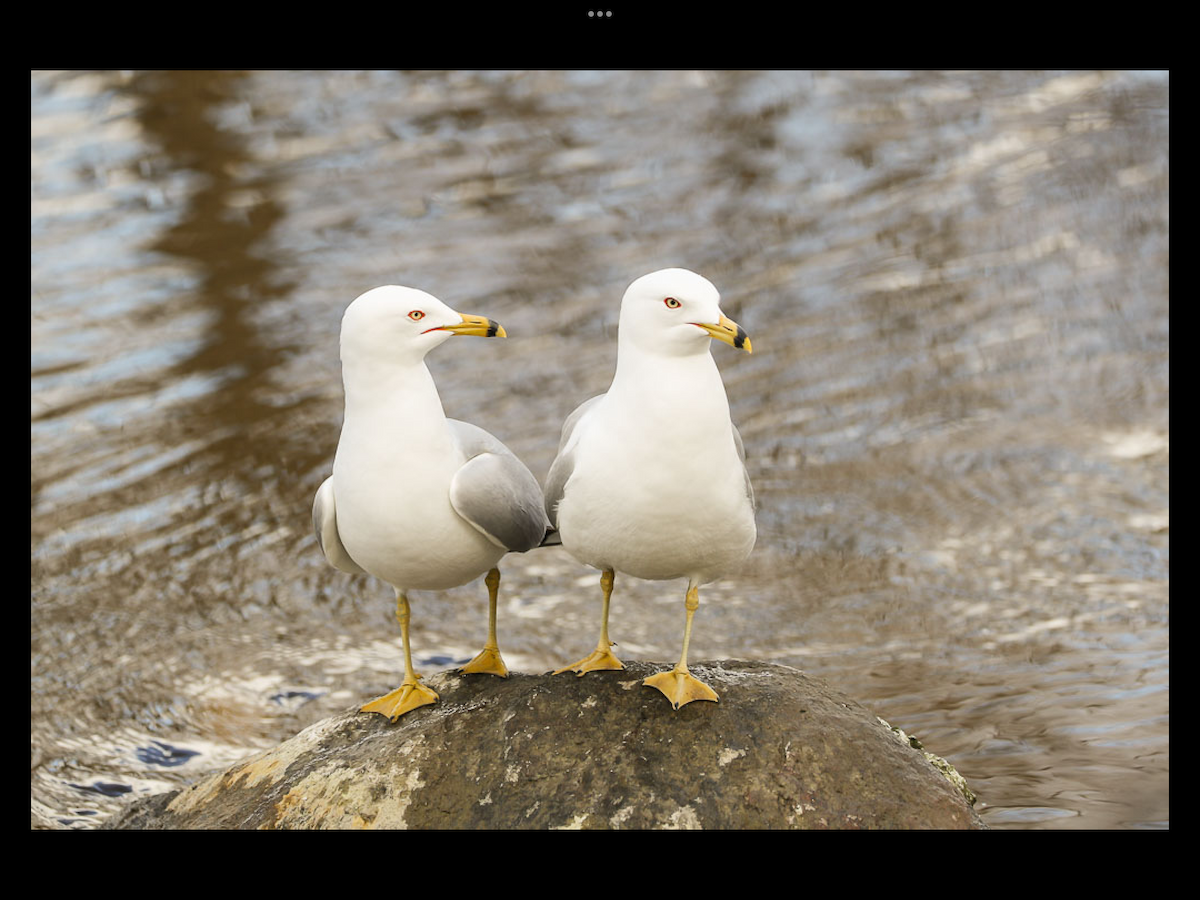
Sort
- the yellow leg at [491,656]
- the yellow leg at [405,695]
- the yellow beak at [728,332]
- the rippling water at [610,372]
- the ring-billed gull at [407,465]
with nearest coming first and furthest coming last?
the yellow beak at [728,332] < the ring-billed gull at [407,465] < the yellow leg at [405,695] < the yellow leg at [491,656] < the rippling water at [610,372]

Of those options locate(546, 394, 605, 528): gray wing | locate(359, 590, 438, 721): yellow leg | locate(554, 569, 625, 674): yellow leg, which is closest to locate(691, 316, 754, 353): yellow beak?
locate(546, 394, 605, 528): gray wing

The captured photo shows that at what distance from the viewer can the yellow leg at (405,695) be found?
511 centimetres

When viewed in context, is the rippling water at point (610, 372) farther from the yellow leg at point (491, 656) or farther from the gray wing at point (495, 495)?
the gray wing at point (495, 495)

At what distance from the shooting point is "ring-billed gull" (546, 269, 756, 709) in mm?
4410


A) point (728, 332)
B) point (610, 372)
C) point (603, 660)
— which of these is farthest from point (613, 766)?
point (610, 372)

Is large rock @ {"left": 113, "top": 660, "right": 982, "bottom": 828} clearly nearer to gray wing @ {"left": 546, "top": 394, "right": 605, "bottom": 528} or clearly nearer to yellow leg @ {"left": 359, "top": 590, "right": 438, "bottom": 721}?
yellow leg @ {"left": 359, "top": 590, "right": 438, "bottom": 721}

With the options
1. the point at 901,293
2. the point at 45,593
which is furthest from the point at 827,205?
the point at 45,593

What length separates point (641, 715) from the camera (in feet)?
15.6

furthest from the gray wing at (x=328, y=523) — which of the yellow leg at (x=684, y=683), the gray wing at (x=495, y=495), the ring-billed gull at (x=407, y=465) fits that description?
the yellow leg at (x=684, y=683)

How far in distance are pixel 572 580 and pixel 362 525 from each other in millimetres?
4113

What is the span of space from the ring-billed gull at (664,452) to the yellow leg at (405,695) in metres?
0.90

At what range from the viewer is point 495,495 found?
4.73m

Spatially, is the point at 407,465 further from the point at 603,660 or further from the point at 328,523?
the point at 603,660

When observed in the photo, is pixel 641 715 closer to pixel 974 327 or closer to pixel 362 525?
pixel 362 525
